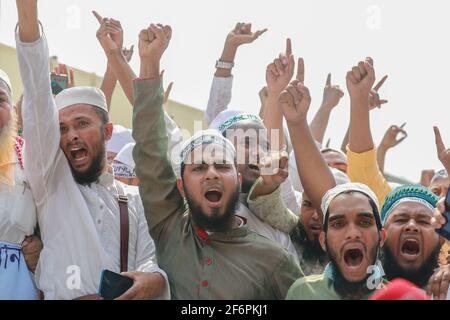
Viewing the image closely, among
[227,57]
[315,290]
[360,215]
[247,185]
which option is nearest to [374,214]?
[360,215]

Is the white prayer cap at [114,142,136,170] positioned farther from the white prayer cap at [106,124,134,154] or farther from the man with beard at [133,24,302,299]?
the man with beard at [133,24,302,299]

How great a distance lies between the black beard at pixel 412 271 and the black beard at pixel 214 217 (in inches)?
46.1

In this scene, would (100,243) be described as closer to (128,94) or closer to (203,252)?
(203,252)

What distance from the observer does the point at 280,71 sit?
21.8 feet

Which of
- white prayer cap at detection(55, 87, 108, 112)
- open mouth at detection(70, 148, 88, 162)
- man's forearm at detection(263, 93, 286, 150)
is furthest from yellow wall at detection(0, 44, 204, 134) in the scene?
open mouth at detection(70, 148, 88, 162)

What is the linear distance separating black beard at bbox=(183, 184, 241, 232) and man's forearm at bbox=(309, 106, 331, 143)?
332 centimetres

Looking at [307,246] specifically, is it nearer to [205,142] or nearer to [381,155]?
[205,142]

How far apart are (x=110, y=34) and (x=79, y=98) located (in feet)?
3.54

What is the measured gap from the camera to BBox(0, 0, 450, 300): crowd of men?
5004 mm

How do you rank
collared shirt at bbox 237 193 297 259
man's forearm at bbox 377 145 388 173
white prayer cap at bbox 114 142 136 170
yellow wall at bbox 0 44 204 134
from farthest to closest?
yellow wall at bbox 0 44 204 134, man's forearm at bbox 377 145 388 173, white prayer cap at bbox 114 142 136 170, collared shirt at bbox 237 193 297 259

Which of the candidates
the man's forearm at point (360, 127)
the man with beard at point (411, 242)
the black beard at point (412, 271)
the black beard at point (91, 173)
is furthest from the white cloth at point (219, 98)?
the black beard at point (91, 173)

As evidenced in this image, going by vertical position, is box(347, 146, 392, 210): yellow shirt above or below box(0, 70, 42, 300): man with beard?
above

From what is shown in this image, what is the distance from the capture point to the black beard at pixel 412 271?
5.75 m

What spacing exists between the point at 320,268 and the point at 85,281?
62.0 inches
